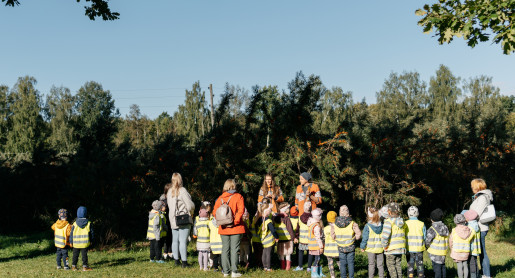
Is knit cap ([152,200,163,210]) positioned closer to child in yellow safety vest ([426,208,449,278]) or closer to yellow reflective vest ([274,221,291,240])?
yellow reflective vest ([274,221,291,240])

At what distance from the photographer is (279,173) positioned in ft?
36.7

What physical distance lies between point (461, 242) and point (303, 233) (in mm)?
2762

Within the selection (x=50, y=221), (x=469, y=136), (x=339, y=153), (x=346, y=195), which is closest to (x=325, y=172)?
(x=339, y=153)

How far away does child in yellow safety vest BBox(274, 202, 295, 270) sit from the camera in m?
8.62

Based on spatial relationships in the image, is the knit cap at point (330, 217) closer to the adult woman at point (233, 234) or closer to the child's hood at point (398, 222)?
the child's hood at point (398, 222)

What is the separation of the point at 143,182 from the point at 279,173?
4.16m

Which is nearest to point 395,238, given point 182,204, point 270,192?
point 270,192

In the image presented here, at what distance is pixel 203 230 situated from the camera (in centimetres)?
861

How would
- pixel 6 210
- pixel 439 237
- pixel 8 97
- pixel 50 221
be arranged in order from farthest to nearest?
pixel 8 97, pixel 6 210, pixel 50 221, pixel 439 237

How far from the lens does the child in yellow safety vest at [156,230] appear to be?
937 cm

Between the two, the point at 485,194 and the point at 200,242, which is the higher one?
the point at 485,194

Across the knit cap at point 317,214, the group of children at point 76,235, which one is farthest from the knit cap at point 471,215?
the group of children at point 76,235

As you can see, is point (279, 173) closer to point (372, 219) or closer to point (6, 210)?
point (372, 219)

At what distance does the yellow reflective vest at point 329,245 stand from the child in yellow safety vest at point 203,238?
240cm
